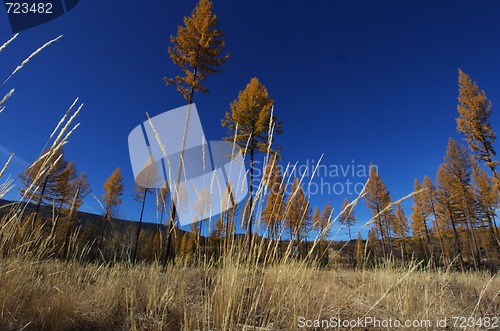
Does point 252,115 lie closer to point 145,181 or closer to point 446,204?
point 145,181

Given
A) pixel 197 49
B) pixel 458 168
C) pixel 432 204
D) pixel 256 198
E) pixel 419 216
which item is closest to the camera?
pixel 256 198

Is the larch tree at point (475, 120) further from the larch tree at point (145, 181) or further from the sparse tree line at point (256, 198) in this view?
the larch tree at point (145, 181)

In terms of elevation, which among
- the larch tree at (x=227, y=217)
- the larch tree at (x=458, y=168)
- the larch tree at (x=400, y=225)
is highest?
the larch tree at (x=458, y=168)

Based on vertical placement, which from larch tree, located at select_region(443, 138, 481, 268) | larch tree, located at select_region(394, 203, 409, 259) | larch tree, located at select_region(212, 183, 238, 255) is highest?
larch tree, located at select_region(443, 138, 481, 268)

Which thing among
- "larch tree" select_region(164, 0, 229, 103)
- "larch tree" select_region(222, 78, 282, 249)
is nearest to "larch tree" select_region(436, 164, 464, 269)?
"larch tree" select_region(222, 78, 282, 249)

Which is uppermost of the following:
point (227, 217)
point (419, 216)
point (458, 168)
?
point (458, 168)

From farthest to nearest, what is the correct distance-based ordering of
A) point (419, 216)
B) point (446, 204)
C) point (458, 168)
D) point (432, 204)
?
point (419, 216)
point (432, 204)
point (446, 204)
point (458, 168)

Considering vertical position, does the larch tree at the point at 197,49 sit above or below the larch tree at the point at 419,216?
above

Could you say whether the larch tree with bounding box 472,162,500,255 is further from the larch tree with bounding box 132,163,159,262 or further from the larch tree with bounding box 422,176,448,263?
the larch tree with bounding box 132,163,159,262

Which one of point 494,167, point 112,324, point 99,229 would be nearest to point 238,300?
point 112,324

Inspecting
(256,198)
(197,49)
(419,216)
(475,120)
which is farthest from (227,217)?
(419,216)

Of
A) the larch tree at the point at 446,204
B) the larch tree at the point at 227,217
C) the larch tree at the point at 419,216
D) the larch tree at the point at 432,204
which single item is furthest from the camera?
the larch tree at the point at 419,216

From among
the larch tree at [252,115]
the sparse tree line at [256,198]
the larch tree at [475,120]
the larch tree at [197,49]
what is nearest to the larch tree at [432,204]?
the sparse tree line at [256,198]

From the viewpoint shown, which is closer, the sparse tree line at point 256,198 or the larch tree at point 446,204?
the sparse tree line at point 256,198
